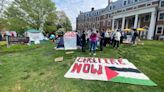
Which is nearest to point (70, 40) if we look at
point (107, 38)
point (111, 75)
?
point (107, 38)

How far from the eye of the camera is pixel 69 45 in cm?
1062

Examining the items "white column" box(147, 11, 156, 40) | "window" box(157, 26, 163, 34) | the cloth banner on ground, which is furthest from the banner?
"window" box(157, 26, 163, 34)

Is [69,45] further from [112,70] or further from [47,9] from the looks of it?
[47,9]

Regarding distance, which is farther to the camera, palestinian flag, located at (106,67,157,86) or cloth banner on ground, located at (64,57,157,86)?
cloth banner on ground, located at (64,57,157,86)

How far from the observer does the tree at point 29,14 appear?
26.2 meters

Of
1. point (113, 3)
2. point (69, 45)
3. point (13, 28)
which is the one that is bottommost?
point (69, 45)

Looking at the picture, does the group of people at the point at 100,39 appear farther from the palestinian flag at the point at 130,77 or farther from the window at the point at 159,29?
the window at the point at 159,29

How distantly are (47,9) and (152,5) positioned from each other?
2232cm

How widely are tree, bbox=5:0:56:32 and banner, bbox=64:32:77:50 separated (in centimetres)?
2011

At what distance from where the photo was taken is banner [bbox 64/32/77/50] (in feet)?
34.5

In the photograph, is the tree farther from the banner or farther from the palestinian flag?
the palestinian flag

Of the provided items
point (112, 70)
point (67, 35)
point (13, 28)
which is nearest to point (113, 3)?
point (13, 28)

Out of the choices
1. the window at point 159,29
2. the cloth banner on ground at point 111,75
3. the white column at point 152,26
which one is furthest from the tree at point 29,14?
the cloth banner on ground at point 111,75

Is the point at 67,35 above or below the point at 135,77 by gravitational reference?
above
